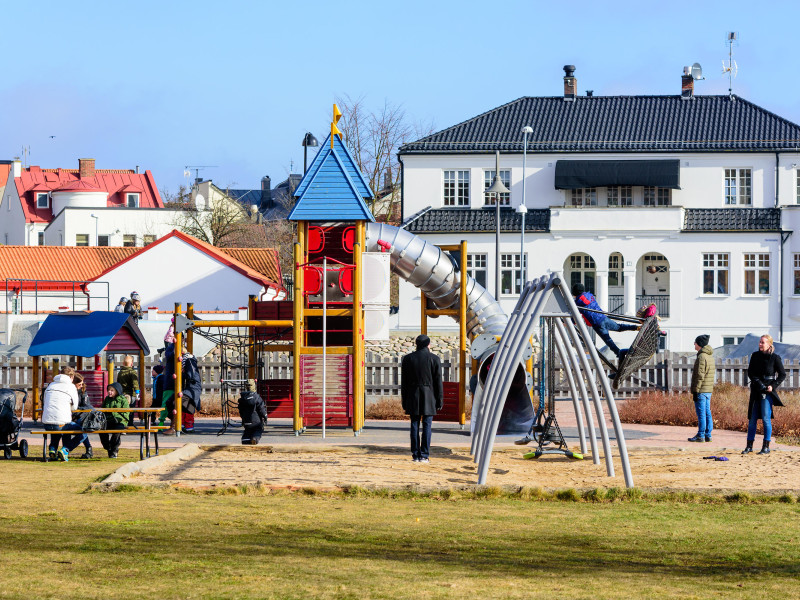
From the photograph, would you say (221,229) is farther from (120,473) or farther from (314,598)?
(314,598)

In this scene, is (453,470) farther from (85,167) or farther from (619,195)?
(85,167)

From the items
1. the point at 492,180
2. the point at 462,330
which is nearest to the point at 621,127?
the point at 492,180

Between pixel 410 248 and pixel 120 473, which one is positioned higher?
pixel 410 248

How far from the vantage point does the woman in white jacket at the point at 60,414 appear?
655 inches

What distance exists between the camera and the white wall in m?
52.4

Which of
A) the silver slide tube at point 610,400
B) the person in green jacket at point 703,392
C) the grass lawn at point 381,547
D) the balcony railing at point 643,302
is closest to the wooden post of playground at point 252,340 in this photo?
the person in green jacket at point 703,392

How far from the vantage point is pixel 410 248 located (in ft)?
74.3

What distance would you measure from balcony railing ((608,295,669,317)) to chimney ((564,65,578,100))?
9.50 meters

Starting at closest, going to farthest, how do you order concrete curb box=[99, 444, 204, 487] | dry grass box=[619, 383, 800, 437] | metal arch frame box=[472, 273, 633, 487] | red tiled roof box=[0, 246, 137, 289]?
concrete curb box=[99, 444, 204, 487]
metal arch frame box=[472, 273, 633, 487]
dry grass box=[619, 383, 800, 437]
red tiled roof box=[0, 246, 137, 289]

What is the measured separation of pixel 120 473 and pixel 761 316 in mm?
41131

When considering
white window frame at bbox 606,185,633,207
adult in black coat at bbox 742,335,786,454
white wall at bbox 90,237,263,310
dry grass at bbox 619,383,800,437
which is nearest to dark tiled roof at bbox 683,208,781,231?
white window frame at bbox 606,185,633,207

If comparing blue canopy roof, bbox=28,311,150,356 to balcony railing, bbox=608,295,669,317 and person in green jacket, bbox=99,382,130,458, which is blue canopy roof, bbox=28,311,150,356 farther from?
balcony railing, bbox=608,295,669,317

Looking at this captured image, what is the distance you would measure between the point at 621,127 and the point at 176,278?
2020cm

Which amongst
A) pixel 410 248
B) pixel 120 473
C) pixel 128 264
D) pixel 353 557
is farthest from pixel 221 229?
pixel 353 557
